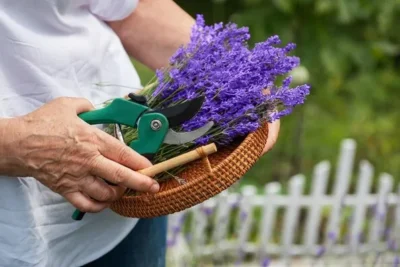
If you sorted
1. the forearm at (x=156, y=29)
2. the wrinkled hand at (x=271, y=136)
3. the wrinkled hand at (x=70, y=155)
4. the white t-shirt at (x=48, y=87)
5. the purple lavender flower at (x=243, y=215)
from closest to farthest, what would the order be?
the wrinkled hand at (x=70, y=155)
the white t-shirt at (x=48, y=87)
the wrinkled hand at (x=271, y=136)
the forearm at (x=156, y=29)
the purple lavender flower at (x=243, y=215)

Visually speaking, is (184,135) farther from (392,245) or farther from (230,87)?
(392,245)

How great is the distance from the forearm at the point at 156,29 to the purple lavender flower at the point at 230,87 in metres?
0.26

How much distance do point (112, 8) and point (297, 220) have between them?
1987mm

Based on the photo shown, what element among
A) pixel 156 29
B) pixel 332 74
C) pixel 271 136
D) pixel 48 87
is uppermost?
pixel 332 74

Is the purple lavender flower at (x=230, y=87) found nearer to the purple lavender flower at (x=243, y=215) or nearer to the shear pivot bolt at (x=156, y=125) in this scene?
the shear pivot bolt at (x=156, y=125)

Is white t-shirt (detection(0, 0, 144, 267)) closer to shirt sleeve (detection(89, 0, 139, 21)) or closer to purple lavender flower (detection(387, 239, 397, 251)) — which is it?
shirt sleeve (detection(89, 0, 139, 21))

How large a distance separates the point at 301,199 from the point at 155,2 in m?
1.78

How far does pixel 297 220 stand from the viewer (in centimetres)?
315

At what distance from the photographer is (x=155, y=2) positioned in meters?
1.50

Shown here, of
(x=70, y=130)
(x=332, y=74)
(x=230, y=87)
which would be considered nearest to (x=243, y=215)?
(x=332, y=74)

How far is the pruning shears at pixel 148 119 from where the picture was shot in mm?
1110

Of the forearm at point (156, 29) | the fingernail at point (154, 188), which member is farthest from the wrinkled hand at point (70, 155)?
the forearm at point (156, 29)

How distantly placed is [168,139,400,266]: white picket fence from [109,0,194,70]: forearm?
1.36 metres

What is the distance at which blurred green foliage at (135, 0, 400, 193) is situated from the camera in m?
3.27
